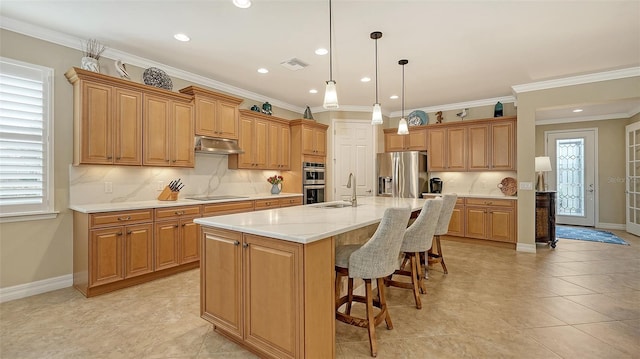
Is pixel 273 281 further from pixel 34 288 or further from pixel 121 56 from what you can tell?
pixel 121 56

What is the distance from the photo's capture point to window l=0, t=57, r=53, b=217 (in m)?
2.90

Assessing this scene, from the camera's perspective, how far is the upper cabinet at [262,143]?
4879 millimetres

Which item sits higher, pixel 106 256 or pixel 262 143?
pixel 262 143

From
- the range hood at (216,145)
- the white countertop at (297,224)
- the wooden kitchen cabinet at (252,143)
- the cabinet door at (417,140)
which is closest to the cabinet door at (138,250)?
the range hood at (216,145)

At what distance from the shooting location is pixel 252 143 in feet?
16.4

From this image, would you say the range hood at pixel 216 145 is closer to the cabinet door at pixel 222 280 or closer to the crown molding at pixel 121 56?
the crown molding at pixel 121 56

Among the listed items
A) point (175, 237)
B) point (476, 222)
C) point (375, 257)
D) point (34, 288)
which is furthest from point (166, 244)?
point (476, 222)

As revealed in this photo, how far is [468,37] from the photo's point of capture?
3182 mm

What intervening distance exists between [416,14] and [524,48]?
5.30 feet

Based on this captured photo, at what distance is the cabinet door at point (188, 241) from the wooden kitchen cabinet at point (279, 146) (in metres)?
1.90

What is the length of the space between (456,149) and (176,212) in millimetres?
5014

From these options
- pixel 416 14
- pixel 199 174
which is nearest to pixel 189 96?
pixel 199 174

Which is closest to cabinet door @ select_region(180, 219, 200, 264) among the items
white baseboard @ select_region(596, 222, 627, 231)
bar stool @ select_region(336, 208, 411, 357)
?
bar stool @ select_region(336, 208, 411, 357)

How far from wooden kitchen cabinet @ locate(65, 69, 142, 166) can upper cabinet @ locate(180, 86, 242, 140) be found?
723mm
